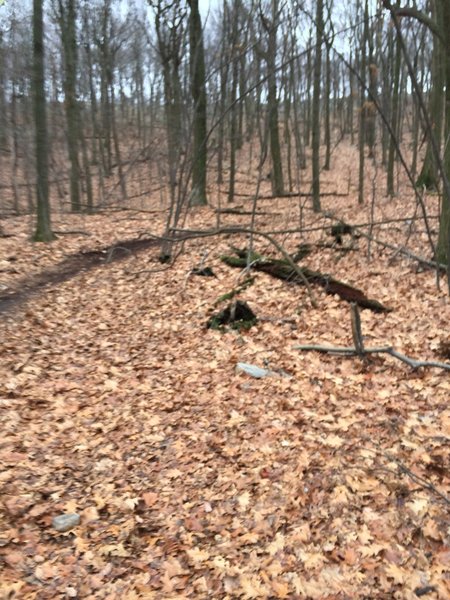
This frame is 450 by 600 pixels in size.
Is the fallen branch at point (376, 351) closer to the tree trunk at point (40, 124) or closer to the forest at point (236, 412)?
the forest at point (236, 412)

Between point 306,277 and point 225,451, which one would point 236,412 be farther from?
point 306,277

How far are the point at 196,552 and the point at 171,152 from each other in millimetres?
13522

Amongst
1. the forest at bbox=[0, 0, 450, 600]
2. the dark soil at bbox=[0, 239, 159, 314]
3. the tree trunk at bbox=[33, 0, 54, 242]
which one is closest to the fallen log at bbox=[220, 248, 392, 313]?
the forest at bbox=[0, 0, 450, 600]

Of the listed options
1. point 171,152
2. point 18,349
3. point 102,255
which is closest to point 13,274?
point 102,255

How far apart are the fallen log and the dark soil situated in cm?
301

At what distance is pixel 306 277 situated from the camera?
8.60 meters

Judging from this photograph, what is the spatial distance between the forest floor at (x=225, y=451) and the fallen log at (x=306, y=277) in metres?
0.23

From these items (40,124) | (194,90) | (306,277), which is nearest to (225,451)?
(306,277)

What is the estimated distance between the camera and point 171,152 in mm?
15219

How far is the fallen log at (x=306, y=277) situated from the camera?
24.6 ft

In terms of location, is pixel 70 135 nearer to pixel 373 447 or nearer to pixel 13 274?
pixel 13 274

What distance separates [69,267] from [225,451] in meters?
7.72

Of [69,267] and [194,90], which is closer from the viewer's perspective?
[69,267]

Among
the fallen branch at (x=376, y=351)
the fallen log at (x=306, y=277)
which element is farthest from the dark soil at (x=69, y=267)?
the fallen branch at (x=376, y=351)
